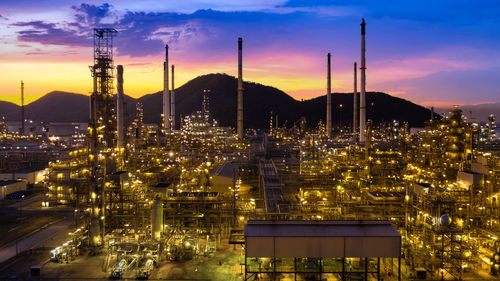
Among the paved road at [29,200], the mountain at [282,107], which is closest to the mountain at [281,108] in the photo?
the mountain at [282,107]

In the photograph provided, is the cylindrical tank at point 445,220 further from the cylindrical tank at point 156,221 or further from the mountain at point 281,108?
the mountain at point 281,108

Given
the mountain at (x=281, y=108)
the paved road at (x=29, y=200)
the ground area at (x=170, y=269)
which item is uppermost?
the mountain at (x=281, y=108)

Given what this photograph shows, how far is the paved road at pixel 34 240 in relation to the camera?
2150cm

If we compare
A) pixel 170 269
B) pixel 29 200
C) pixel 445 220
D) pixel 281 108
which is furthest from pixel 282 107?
pixel 170 269

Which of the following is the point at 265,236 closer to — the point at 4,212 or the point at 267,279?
the point at 267,279

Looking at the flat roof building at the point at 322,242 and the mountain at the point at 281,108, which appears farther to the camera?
the mountain at the point at 281,108

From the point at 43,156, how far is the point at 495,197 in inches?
2063

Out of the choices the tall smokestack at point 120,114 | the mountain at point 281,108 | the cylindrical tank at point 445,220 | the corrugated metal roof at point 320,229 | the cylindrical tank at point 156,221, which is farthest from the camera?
the mountain at point 281,108

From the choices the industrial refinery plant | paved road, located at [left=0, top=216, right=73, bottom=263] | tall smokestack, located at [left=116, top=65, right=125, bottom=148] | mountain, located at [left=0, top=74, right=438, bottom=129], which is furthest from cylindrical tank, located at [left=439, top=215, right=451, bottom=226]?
mountain, located at [left=0, top=74, right=438, bottom=129]

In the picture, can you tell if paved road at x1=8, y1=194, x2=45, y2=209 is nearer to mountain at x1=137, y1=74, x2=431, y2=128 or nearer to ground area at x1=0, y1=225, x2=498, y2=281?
ground area at x1=0, y1=225, x2=498, y2=281

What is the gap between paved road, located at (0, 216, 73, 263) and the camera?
2150 cm

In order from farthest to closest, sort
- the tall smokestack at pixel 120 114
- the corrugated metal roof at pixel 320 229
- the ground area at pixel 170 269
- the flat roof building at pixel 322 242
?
the tall smokestack at pixel 120 114
the ground area at pixel 170 269
the corrugated metal roof at pixel 320 229
the flat roof building at pixel 322 242

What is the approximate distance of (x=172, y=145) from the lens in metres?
58.9

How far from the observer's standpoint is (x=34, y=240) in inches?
934
